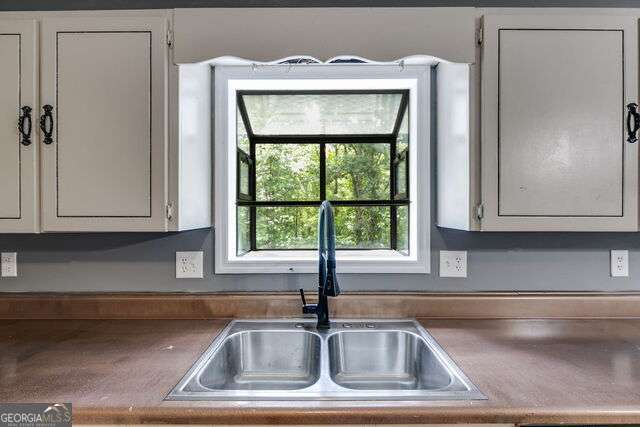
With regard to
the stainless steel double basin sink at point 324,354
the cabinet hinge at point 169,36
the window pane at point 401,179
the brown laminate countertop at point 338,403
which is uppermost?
the cabinet hinge at point 169,36

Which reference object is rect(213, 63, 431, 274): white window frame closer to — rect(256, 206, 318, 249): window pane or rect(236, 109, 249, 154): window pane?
rect(236, 109, 249, 154): window pane

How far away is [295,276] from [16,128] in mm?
1129

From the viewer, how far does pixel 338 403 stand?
2.89ft

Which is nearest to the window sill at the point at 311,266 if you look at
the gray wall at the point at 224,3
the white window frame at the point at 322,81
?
the white window frame at the point at 322,81

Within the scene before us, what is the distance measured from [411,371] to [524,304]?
22.5 inches

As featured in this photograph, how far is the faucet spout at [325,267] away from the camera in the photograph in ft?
4.49

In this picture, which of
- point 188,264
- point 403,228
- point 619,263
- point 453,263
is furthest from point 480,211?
point 188,264

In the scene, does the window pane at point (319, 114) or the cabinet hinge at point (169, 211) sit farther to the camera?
the window pane at point (319, 114)

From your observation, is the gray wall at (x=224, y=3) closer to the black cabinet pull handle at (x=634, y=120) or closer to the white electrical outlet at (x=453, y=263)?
the black cabinet pull handle at (x=634, y=120)

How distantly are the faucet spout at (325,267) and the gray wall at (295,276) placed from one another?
8.0 inches

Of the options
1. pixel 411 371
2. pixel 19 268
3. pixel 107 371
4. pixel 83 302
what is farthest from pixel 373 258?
pixel 19 268

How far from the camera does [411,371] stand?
137cm

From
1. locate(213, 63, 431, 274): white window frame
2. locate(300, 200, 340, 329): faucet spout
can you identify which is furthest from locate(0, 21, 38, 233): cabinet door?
locate(300, 200, 340, 329): faucet spout

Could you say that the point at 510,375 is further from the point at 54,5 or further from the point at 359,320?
the point at 54,5
